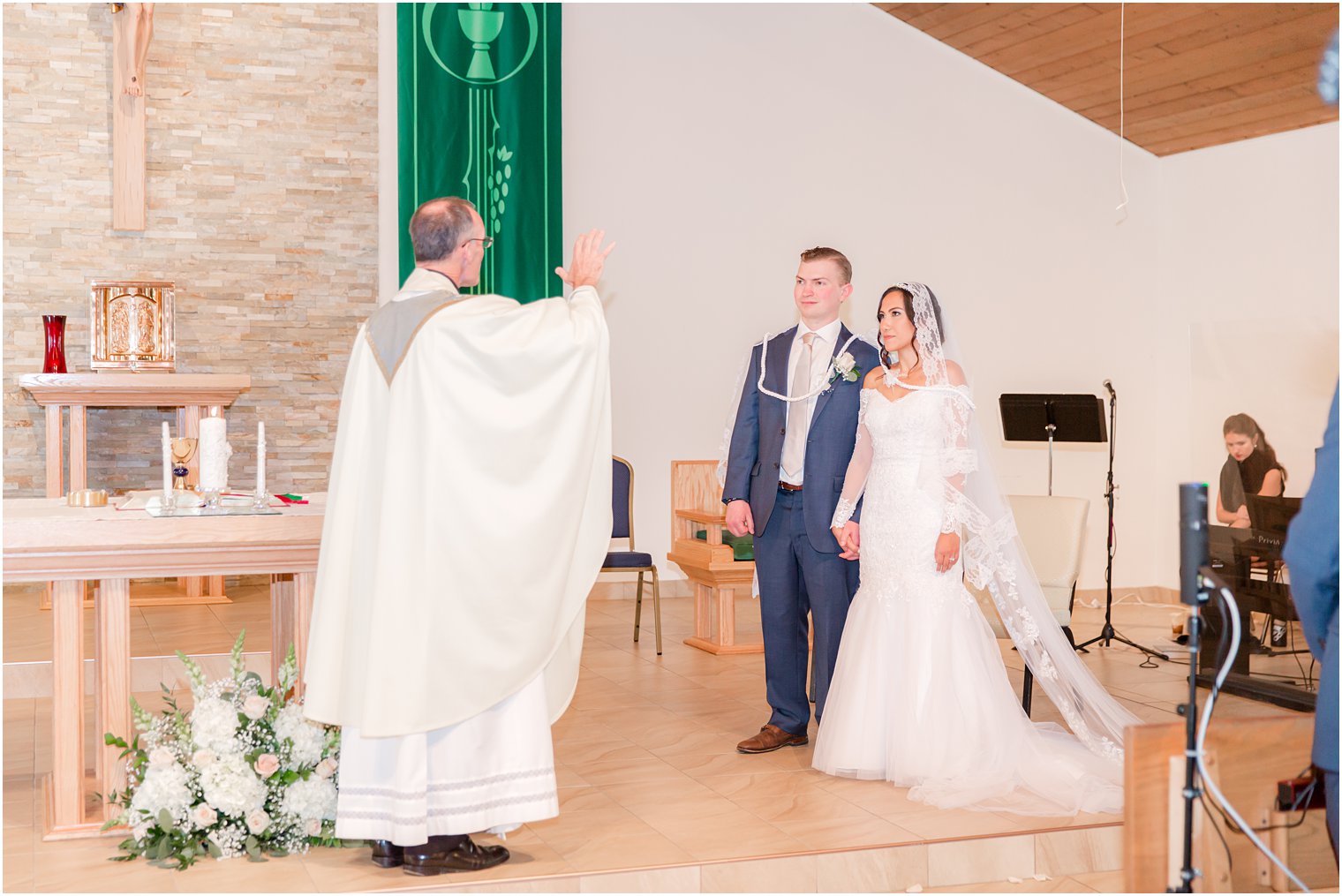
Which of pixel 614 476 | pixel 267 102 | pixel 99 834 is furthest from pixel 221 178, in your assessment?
pixel 99 834

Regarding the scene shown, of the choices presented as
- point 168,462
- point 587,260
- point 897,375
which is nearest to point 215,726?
point 168,462

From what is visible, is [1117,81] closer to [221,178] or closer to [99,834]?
[221,178]

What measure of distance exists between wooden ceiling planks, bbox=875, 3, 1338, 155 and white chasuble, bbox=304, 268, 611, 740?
526 cm

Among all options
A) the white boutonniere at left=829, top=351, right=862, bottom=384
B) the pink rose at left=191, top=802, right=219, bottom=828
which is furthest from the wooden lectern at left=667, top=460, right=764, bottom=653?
the pink rose at left=191, top=802, right=219, bottom=828

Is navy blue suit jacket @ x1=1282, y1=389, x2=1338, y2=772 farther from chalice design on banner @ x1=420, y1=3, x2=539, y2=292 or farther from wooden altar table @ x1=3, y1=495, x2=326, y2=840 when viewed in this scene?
chalice design on banner @ x1=420, y1=3, x2=539, y2=292

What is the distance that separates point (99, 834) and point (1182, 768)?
289 cm

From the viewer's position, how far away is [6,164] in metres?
7.44

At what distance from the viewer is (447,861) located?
3.29 m

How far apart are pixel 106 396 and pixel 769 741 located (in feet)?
14.7

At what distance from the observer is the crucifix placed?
729 cm

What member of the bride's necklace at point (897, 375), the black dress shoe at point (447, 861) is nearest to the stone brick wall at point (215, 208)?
the bride's necklace at point (897, 375)

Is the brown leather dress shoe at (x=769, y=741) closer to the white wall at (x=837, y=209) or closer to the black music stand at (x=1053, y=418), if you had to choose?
the black music stand at (x=1053, y=418)

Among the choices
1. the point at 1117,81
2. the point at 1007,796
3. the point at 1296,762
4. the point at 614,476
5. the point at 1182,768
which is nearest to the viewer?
the point at 1182,768

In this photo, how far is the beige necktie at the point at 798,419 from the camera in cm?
454
